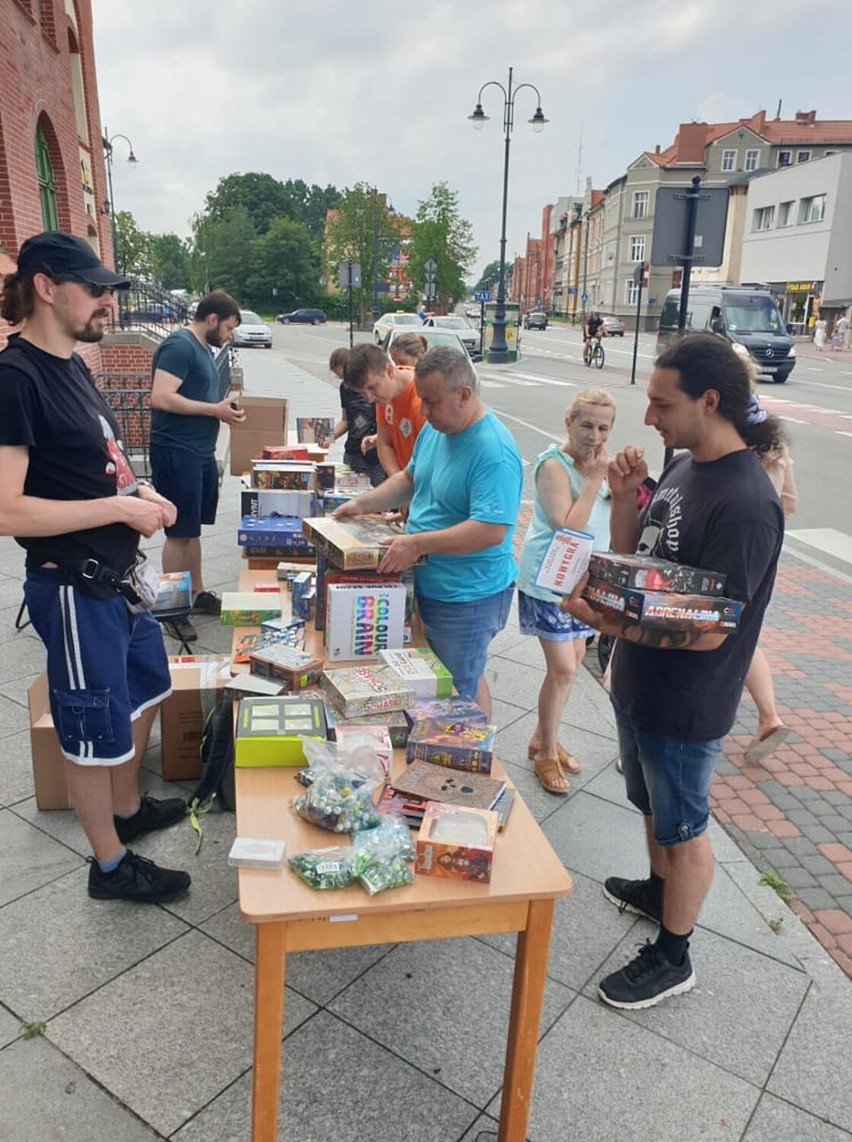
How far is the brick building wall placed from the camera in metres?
9.24

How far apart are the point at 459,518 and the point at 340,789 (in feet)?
4.48

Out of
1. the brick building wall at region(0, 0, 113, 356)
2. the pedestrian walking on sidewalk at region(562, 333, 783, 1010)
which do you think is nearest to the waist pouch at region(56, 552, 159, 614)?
the pedestrian walking on sidewalk at region(562, 333, 783, 1010)

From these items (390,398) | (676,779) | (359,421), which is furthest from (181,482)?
(676,779)

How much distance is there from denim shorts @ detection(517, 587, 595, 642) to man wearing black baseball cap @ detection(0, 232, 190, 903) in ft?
5.89

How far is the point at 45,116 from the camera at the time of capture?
39.0 feet

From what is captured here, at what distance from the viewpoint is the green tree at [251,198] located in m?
88.1

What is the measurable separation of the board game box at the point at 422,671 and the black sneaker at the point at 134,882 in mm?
1149

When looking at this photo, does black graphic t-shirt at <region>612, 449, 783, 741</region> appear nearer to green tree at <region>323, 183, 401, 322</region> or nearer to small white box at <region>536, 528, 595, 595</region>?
small white box at <region>536, 528, 595, 595</region>

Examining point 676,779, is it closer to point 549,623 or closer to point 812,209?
point 549,623

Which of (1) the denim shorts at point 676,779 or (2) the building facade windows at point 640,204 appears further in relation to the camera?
(2) the building facade windows at point 640,204

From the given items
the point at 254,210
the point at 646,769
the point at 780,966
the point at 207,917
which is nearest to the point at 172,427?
the point at 207,917

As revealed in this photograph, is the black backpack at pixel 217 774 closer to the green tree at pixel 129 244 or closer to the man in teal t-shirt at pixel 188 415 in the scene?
the man in teal t-shirt at pixel 188 415

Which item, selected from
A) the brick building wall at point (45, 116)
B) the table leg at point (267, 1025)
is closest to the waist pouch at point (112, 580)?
the table leg at point (267, 1025)

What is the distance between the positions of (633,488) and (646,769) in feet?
2.99
